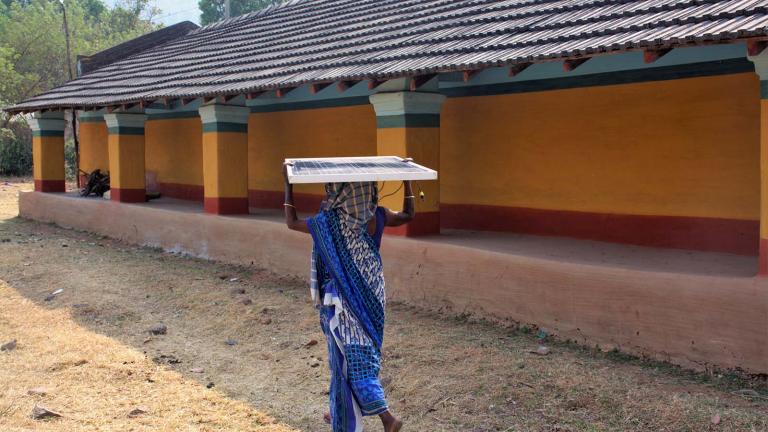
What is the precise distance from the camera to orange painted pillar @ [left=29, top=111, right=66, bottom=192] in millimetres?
15570

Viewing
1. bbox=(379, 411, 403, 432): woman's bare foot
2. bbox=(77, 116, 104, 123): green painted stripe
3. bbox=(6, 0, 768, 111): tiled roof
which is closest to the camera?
bbox=(379, 411, 403, 432): woman's bare foot

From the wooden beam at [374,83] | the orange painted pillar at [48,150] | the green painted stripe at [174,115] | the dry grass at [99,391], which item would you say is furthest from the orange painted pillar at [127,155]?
the wooden beam at [374,83]

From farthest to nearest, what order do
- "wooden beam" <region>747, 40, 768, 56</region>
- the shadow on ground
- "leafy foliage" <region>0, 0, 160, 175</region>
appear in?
1. "leafy foliage" <region>0, 0, 160, 175</region>
2. "wooden beam" <region>747, 40, 768, 56</region>
3. the shadow on ground

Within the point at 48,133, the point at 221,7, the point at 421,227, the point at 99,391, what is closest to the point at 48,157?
the point at 48,133

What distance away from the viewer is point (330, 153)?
10.7 metres

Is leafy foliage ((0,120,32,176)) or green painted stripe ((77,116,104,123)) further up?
green painted stripe ((77,116,104,123))

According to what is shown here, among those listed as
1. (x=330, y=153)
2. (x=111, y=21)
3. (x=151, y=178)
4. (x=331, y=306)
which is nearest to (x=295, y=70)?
(x=330, y=153)

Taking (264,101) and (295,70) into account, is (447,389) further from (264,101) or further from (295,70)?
(264,101)

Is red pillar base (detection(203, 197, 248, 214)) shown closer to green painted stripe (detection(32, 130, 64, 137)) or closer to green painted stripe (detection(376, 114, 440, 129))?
green painted stripe (detection(376, 114, 440, 129))

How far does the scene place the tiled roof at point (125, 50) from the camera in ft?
59.3

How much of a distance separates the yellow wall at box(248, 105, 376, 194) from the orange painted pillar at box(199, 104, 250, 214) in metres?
0.75

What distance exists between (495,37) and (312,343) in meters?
3.43

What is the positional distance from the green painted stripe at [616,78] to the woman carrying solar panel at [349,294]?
12.4 feet

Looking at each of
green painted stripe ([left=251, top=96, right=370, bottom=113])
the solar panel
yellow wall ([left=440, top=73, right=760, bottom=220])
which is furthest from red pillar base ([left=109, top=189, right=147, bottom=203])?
the solar panel
